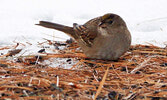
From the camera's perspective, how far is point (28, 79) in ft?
10.4

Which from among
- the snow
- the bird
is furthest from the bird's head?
the snow

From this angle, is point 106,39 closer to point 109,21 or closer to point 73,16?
point 109,21

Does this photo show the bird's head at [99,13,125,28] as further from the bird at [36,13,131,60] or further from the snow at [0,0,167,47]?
the snow at [0,0,167,47]

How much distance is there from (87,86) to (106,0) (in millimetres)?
6395

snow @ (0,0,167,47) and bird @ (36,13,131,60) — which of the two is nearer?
bird @ (36,13,131,60)

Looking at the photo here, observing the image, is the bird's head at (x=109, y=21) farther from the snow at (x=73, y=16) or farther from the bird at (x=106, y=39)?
the snow at (x=73, y=16)

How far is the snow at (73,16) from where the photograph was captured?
19.3 ft

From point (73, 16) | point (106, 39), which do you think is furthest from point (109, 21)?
point (73, 16)

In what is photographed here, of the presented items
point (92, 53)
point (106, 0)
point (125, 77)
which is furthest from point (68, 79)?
point (106, 0)

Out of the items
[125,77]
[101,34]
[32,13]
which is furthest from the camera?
[32,13]

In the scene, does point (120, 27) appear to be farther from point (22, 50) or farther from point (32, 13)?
point (32, 13)

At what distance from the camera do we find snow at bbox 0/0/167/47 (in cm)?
587

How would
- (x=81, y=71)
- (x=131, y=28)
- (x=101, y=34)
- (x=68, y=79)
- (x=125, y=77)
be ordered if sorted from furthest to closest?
1. (x=131, y=28)
2. (x=101, y=34)
3. (x=81, y=71)
4. (x=125, y=77)
5. (x=68, y=79)

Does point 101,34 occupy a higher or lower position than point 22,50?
higher
